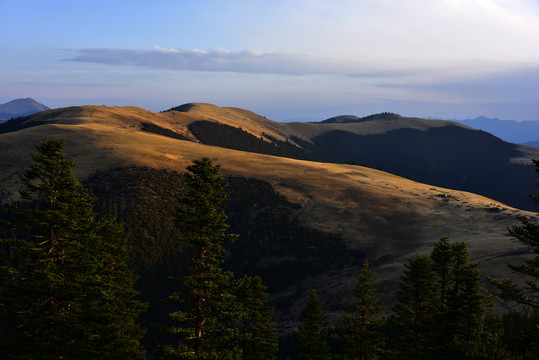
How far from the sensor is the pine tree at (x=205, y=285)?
61.0 ft

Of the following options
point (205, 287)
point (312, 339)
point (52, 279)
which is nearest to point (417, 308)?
point (312, 339)

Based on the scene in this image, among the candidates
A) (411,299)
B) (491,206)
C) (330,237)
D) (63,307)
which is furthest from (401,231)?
(63,307)

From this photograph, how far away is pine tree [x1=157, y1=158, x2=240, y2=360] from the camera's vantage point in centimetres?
1859

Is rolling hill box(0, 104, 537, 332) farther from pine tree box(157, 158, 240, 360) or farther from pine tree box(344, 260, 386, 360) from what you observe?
pine tree box(157, 158, 240, 360)

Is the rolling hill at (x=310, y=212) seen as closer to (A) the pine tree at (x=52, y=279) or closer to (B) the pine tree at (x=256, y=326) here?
(B) the pine tree at (x=256, y=326)

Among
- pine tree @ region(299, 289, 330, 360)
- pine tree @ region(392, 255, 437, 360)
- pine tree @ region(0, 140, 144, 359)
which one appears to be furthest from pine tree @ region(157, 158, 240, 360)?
pine tree @ region(392, 255, 437, 360)

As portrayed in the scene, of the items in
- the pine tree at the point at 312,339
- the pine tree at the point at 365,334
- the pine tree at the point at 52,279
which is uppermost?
the pine tree at the point at 52,279

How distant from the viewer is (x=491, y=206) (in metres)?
116

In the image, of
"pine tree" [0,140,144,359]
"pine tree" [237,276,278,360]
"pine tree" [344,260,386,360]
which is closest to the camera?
"pine tree" [0,140,144,359]

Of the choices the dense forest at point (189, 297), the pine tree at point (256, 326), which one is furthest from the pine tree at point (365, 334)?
the pine tree at point (256, 326)

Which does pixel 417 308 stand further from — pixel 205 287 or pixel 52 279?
pixel 52 279

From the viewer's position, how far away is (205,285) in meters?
18.7

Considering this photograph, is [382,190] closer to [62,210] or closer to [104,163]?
[104,163]

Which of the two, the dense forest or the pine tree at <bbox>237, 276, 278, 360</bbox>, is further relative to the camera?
the pine tree at <bbox>237, 276, 278, 360</bbox>
